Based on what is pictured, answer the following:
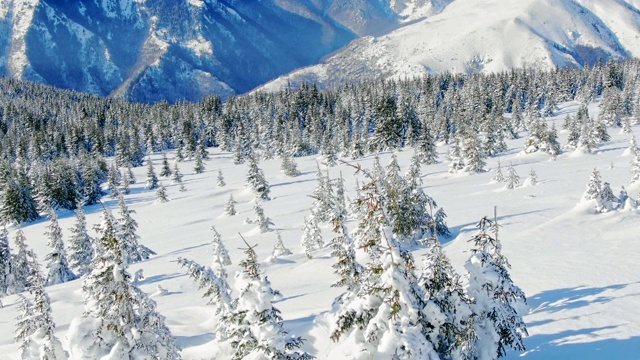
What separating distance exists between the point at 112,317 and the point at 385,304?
235 inches

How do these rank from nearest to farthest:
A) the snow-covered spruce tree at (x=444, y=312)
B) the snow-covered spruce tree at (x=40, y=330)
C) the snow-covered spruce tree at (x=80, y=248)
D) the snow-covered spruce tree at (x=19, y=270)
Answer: the snow-covered spruce tree at (x=444, y=312) → the snow-covered spruce tree at (x=40, y=330) → the snow-covered spruce tree at (x=19, y=270) → the snow-covered spruce tree at (x=80, y=248)

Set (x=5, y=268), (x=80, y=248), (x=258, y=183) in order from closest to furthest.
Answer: (x=5, y=268) → (x=80, y=248) → (x=258, y=183)

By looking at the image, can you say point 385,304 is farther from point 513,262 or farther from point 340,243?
point 513,262

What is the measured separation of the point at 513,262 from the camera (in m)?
21.6

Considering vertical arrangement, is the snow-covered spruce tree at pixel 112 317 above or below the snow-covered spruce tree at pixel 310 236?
above

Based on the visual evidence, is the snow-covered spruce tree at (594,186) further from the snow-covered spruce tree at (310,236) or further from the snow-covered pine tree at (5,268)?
the snow-covered pine tree at (5,268)

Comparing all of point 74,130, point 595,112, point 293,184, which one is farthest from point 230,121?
point 595,112

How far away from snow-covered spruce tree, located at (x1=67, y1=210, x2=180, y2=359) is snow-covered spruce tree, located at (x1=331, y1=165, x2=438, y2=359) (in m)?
4.53

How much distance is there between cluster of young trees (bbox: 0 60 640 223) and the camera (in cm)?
7531

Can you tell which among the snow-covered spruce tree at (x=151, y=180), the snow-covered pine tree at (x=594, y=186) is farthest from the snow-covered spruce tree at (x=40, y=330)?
the snow-covered spruce tree at (x=151, y=180)

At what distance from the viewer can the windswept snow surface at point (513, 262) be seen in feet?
45.8

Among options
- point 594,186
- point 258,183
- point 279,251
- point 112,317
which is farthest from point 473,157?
point 112,317

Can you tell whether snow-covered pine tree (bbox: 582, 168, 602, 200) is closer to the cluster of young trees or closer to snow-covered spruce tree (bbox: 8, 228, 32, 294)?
the cluster of young trees

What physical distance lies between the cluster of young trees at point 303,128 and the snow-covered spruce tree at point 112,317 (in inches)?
2067
